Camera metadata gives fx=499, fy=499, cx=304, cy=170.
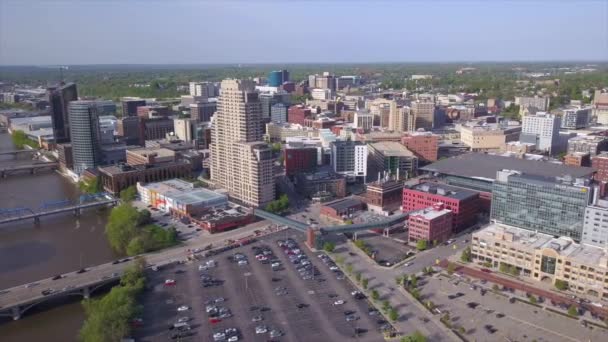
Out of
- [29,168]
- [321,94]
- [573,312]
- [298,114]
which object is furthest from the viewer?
[321,94]

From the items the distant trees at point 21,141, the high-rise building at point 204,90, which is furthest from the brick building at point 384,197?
the high-rise building at point 204,90

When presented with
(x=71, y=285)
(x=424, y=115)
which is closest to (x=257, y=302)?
(x=71, y=285)

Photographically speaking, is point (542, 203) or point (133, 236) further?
point (133, 236)

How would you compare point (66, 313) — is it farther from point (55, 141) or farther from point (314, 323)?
point (55, 141)

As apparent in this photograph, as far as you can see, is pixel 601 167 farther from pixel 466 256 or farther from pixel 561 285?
pixel 561 285

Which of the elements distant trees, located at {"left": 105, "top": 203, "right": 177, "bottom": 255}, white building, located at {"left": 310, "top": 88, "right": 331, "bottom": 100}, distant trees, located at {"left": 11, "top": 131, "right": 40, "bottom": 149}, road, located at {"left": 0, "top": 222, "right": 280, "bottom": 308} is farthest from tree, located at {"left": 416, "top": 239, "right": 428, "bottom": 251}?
white building, located at {"left": 310, "top": 88, "right": 331, "bottom": 100}

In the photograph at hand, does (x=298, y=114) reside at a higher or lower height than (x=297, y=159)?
higher

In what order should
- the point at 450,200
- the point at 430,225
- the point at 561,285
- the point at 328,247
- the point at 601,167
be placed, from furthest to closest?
the point at 601,167, the point at 450,200, the point at 430,225, the point at 328,247, the point at 561,285
